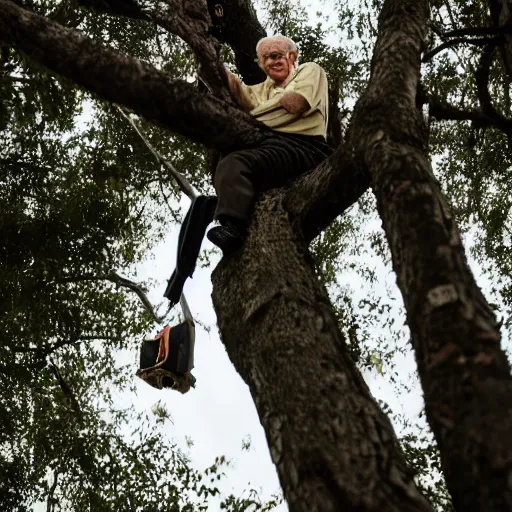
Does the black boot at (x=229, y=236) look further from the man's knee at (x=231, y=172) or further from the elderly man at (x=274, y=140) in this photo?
the man's knee at (x=231, y=172)

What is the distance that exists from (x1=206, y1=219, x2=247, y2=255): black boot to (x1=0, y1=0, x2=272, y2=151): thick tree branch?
0.52 metres

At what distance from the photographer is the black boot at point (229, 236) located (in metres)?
2.80

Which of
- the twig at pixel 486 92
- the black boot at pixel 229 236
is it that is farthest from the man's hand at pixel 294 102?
the twig at pixel 486 92

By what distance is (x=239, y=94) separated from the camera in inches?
153

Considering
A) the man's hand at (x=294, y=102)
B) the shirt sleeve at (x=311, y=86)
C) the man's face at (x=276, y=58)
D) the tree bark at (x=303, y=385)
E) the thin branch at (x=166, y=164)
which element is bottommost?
the tree bark at (x=303, y=385)

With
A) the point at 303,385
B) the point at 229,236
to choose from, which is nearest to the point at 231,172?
the point at 229,236

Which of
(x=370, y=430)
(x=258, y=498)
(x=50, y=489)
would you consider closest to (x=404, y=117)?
(x=370, y=430)

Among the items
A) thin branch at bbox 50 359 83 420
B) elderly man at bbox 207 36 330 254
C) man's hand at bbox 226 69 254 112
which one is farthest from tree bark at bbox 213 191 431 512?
thin branch at bbox 50 359 83 420

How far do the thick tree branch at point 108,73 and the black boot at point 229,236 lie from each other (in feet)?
1.70

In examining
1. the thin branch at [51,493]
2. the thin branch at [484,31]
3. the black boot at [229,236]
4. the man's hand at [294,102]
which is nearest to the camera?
the black boot at [229,236]

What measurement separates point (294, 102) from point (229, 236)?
102 centimetres

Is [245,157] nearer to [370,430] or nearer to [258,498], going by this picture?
[370,430]

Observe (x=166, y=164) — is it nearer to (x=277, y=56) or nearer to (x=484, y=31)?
(x=277, y=56)

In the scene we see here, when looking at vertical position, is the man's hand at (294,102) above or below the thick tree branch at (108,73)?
above
